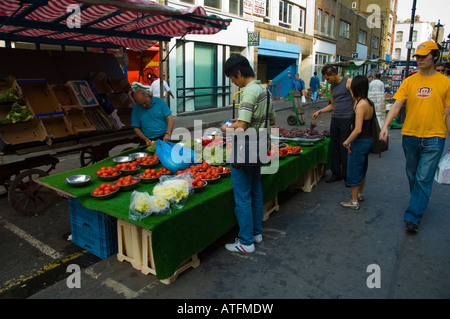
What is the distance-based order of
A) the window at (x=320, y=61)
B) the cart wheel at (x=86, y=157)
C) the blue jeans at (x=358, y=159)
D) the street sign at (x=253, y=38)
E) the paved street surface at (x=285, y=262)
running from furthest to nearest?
the window at (x=320, y=61), the street sign at (x=253, y=38), the cart wheel at (x=86, y=157), the blue jeans at (x=358, y=159), the paved street surface at (x=285, y=262)

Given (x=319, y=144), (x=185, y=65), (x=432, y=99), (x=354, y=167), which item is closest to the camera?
(x=432, y=99)

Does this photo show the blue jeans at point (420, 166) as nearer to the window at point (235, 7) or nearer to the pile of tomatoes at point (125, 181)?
the pile of tomatoes at point (125, 181)

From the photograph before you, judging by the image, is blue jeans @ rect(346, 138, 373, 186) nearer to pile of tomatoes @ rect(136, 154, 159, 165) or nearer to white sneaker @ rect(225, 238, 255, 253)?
white sneaker @ rect(225, 238, 255, 253)

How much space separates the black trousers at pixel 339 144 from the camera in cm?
607

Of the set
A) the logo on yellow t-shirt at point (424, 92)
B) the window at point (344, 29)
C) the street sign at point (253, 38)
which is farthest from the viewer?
the window at point (344, 29)

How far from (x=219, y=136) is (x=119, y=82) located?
3.12 m

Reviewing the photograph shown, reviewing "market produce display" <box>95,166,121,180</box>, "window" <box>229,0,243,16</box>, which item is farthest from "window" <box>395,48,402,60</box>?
"market produce display" <box>95,166,121,180</box>

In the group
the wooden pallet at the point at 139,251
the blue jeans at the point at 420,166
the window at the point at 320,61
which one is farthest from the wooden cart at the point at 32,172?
the window at the point at 320,61

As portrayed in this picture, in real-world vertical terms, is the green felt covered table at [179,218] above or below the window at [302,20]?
below

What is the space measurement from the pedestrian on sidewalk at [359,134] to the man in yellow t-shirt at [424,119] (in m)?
0.57

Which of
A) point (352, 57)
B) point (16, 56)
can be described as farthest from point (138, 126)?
point (352, 57)

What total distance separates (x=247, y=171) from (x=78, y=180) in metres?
1.94

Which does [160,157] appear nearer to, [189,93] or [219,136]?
[219,136]

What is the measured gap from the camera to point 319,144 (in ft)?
21.0
